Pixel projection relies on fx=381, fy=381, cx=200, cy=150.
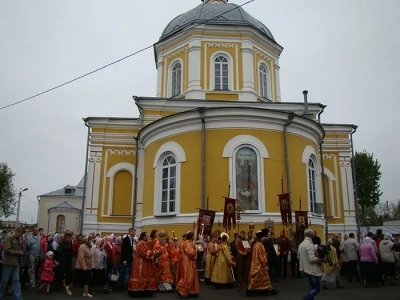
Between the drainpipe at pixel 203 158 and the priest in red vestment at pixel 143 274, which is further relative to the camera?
the drainpipe at pixel 203 158

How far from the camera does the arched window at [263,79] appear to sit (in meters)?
21.0

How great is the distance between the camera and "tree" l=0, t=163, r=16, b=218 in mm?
42131

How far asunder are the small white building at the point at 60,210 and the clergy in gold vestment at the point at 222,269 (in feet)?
134

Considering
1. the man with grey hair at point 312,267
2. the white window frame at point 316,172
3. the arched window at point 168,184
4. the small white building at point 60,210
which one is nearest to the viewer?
the man with grey hair at point 312,267

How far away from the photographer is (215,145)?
14.9m

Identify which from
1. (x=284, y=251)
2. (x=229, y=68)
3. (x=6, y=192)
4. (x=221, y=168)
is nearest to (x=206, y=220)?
(x=221, y=168)

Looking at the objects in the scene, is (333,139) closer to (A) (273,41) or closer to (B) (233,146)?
(A) (273,41)

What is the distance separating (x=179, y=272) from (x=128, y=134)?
11909mm

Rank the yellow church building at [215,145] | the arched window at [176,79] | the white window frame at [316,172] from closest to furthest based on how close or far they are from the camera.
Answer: the yellow church building at [215,145] < the white window frame at [316,172] < the arched window at [176,79]

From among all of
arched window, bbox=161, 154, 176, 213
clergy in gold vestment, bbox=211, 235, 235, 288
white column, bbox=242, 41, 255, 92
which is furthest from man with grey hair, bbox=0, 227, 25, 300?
white column, bbox=242, 41, 255, 92

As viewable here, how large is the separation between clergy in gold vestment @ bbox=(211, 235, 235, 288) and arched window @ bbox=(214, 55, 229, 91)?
36.2ft

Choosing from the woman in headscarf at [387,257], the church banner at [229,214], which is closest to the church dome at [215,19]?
the church banner at [229,214]

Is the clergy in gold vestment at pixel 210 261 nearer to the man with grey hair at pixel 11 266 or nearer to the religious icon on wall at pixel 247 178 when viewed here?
the religious icon on wall at pixel 247 178

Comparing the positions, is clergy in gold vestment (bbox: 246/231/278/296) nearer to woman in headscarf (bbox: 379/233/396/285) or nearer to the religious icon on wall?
woman in headscarf (bbox: 379/233/396/285)
